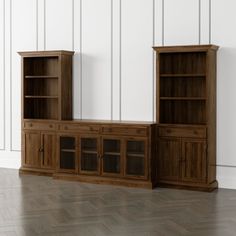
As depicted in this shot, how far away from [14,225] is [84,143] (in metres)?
2.75

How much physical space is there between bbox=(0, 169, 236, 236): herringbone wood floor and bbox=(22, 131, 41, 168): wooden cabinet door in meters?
0.79

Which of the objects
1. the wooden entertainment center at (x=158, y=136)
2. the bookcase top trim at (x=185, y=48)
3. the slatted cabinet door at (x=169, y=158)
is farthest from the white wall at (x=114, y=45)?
the slatted cabinet door at (x=169, y=158)

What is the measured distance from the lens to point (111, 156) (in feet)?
25.1

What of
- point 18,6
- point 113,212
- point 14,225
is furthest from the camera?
point 18,6

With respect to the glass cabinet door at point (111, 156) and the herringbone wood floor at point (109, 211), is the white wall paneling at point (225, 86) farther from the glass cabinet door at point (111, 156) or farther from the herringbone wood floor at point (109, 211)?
the glass cabinet door at point (111, 156)

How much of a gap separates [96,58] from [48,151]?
1.74 m

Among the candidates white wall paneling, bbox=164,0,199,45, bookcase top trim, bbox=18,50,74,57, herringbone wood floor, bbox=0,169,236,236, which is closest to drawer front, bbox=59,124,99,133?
herringbone wood floor, bbox=0,169,236,236

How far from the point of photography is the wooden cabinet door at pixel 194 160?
7.18m

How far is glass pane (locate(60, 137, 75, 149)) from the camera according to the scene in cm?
796

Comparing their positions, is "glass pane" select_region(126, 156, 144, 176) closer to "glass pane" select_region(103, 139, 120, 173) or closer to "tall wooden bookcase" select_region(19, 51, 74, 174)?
"glass pane" select_region(103, 139, 120, 173)

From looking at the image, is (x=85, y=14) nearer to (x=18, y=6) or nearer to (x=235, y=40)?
(x=18, y=6)

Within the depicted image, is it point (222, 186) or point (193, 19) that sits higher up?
point (193, 19)

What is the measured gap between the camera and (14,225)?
17.3ft

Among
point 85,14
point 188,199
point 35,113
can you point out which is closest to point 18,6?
point 85,14
